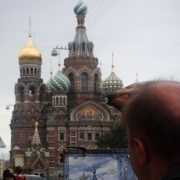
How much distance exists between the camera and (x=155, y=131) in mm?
1451

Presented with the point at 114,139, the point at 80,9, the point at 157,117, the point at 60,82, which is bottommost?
the point at 157,117

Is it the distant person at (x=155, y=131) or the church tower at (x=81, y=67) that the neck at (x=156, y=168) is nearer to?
the distant person at (x=155, y=131)

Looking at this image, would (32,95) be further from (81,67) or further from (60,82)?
(81,67)

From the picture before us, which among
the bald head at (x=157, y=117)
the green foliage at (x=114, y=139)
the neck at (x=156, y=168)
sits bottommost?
the neck at (x=156, y=168)

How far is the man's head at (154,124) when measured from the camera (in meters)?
1.44

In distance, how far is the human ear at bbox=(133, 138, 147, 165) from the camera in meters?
1.49

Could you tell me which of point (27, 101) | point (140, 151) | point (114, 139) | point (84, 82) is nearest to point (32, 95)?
point (27, 101)

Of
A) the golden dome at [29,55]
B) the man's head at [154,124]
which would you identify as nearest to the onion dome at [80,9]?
the golden dome at [29,55]

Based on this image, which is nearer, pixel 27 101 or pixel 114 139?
pixel 114 139

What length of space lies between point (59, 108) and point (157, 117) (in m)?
64.4

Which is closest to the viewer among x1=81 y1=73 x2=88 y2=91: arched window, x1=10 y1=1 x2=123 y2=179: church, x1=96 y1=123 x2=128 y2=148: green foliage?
x1=96 y1=123 x2=128 y2=148: green foliage

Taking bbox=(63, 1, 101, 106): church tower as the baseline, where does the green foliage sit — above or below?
below

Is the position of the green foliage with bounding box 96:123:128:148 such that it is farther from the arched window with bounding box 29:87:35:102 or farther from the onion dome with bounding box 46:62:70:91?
the arched window with bounding box 29:87:35:102

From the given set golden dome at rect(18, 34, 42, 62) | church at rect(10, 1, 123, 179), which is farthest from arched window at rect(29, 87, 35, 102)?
golden dome at rect(18, 34, 42, 62)
